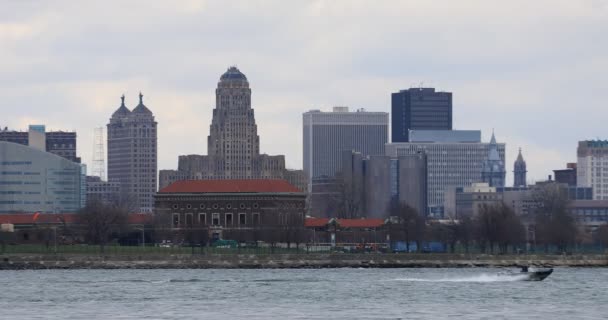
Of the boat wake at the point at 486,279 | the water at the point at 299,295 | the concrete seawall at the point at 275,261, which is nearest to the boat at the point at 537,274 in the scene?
the boat wake at the point at 486,279

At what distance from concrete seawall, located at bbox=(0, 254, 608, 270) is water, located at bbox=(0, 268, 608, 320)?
8.95m

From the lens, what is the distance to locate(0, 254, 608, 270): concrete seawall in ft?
593

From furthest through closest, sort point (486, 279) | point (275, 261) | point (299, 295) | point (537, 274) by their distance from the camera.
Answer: point (275, 261) < point (486, 279) < point (537, 274) < point (299, 295)

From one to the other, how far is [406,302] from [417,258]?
222 ft

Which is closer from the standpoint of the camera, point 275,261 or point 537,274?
point 537,274

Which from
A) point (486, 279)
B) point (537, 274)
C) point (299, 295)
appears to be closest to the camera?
point (299, 295)

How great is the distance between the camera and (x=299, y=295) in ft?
427

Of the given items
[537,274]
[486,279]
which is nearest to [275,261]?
[486,279]

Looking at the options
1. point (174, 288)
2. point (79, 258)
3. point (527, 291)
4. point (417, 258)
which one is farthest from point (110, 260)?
point (527, 291)

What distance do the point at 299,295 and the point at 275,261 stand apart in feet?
179

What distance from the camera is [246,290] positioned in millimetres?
137125

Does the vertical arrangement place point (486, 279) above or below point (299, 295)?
above

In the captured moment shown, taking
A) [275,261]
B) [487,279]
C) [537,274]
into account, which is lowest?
[487,279]

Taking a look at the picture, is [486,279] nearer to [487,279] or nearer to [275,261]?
[487,279]
